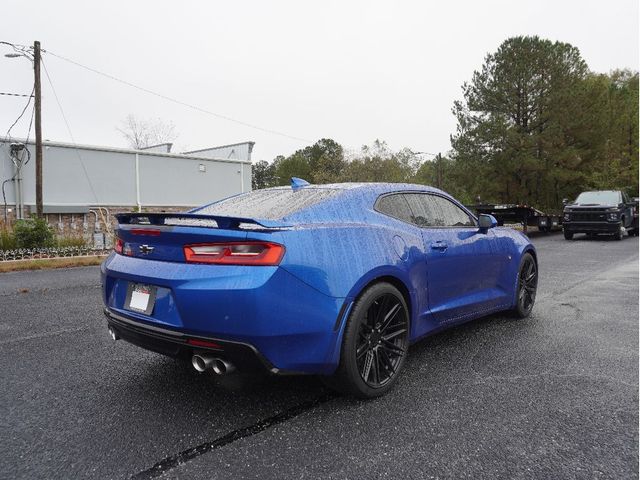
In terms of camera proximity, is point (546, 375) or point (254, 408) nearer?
point (254, 408)

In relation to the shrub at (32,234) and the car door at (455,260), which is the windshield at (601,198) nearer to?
the car door at (455,260)

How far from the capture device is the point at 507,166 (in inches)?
1051

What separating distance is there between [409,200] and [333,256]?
48.9 inches

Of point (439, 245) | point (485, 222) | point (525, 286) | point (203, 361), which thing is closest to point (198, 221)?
point (203, 361)

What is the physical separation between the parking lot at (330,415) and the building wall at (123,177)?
57.8ft

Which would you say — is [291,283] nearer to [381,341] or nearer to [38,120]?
[381,341]

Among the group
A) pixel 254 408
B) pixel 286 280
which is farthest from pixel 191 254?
pixel 254 408

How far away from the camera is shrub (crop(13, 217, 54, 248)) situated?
12.6 meters

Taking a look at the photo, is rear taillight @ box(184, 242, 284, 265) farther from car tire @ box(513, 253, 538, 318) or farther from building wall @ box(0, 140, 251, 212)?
building wall @ box(0, 140, 251, 212)

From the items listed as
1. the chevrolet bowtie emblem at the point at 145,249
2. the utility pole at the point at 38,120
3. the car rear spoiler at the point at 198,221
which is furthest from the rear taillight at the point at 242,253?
the utility pole at the point at 38,120

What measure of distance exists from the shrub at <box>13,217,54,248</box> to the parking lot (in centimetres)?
945

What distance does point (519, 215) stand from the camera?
1786 centimetres

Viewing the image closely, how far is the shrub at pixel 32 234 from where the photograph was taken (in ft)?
41.5

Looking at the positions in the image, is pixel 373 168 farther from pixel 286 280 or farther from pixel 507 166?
pixel 286 280
